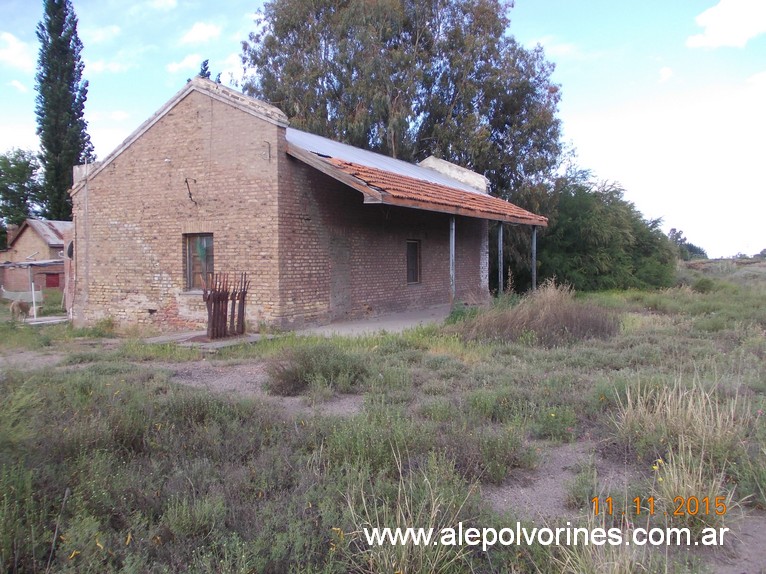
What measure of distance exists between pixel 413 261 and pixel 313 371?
1038 centimetres

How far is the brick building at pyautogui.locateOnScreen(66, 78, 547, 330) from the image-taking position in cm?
1190

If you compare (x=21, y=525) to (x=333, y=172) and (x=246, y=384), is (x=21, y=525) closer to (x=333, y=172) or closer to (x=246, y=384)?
(x=246, y=384)

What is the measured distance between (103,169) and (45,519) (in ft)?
41.1

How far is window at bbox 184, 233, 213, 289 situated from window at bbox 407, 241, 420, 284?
5997 millimetres

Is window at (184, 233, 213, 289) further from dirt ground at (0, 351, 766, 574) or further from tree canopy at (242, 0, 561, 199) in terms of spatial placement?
tree canopy at (242, 0, 561, 199)

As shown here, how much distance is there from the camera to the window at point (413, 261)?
16891 millimetres

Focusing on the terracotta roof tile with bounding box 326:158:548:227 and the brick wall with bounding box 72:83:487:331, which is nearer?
the terracotta roof tile with bounding box 326:158:548:227

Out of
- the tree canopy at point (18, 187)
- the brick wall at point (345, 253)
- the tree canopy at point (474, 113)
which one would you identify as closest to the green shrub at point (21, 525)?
the brick wall at point (345, 253)

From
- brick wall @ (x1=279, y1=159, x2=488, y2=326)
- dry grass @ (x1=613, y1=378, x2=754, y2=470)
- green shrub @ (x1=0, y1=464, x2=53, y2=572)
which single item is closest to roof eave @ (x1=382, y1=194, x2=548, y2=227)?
brick wall @ (x1=279, y1=159, x2=488, y2=326)

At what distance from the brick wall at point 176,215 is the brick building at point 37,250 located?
21040mm

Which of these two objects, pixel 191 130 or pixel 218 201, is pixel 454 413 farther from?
pixel 191 130

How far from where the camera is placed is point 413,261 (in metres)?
17.2

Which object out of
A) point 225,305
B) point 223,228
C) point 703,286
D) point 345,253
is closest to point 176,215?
point 223,228

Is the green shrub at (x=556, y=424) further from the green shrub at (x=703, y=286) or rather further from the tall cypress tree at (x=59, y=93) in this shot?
the tall cypress tree at (x=59, y=93)
